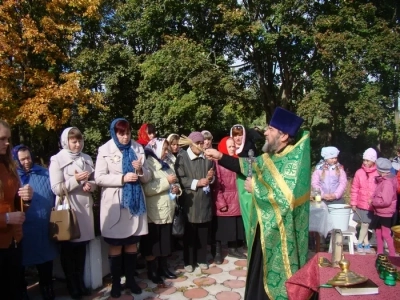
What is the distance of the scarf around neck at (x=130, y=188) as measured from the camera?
4.01m

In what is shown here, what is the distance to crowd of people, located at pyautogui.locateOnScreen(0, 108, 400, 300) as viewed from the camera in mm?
3043

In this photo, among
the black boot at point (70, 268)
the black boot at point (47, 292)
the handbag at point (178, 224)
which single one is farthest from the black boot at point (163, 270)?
the black boot at point (47, 292)

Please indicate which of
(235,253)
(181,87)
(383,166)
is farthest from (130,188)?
(181,87)

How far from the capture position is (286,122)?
309 centimetres

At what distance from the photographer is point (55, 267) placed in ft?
15.3

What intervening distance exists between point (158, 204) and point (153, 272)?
0.85 metres

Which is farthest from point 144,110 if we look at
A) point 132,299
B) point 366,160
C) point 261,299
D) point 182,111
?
point 261,299

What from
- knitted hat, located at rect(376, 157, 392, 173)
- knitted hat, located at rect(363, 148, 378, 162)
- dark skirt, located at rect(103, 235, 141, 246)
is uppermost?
knitted hat, located at rect(363, 148, 378, 162)

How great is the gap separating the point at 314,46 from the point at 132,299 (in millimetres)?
12452

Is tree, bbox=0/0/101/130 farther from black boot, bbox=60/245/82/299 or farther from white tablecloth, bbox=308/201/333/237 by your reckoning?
white tablecloth, bbox=308/201/333/237

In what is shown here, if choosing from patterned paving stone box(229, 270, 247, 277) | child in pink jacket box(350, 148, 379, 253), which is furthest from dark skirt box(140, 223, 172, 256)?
child in pink jacket box(350, 148, 379, 253)

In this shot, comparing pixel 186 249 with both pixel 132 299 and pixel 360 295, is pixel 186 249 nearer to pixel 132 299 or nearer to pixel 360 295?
pixel 132 299

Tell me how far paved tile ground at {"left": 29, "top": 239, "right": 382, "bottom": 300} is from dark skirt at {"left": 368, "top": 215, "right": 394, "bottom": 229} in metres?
1.96

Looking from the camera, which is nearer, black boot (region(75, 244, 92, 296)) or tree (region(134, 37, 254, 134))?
black boot (region(75, 244, 92, 296))
